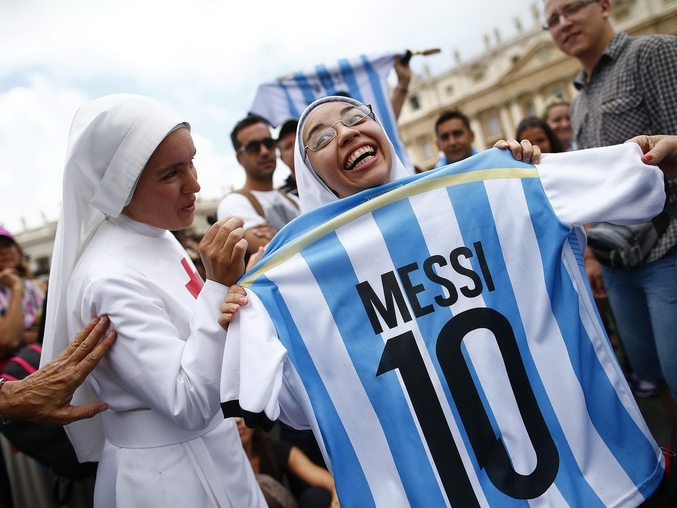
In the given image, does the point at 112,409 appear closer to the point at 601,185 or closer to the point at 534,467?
the point at 534,467

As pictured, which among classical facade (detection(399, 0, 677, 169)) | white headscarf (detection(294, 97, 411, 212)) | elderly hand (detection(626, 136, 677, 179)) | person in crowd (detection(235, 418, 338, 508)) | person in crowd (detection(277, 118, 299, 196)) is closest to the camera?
elderly hand (detection(626, 136, 677, 179))

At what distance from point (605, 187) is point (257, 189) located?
261 centimetres

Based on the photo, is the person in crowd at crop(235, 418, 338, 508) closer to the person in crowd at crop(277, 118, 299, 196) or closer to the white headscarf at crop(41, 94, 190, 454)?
the white headscarf at crop(41, 94, 190, 454)

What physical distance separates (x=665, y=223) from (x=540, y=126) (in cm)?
209

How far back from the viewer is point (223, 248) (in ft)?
4.58

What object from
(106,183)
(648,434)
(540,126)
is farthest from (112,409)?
(540,126)

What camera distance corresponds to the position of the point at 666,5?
37.1 m

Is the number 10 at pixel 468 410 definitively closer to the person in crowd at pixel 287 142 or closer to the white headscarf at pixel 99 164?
the white headscarf at pixel 99 164

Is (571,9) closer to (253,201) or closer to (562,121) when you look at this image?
(253,201)

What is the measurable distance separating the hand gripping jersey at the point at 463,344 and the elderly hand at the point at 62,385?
0.42 metres

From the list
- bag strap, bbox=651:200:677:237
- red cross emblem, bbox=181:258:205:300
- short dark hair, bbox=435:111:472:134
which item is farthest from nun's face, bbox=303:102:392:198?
short dark hair, bbox=435:111:472:134

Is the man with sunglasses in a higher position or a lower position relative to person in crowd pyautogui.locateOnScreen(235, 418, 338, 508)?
higher

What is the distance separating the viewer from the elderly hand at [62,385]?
1388mm

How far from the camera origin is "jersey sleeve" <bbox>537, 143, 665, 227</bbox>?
1.45 m
